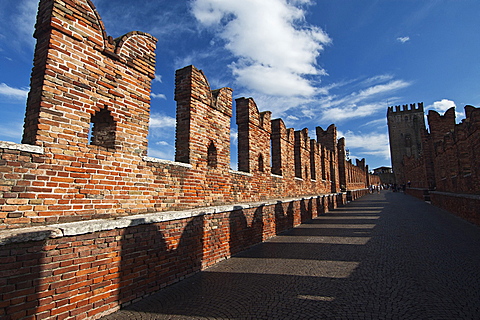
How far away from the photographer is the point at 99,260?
3479 millimetres

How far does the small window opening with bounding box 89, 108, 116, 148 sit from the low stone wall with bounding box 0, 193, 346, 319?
A: 51.4 inches

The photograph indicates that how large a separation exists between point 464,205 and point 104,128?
1374cm

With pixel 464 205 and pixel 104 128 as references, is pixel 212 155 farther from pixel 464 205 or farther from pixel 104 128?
pixel 464 205

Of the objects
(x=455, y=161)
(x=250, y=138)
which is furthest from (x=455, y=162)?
(x=250, y=138)

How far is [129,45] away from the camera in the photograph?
180 inches

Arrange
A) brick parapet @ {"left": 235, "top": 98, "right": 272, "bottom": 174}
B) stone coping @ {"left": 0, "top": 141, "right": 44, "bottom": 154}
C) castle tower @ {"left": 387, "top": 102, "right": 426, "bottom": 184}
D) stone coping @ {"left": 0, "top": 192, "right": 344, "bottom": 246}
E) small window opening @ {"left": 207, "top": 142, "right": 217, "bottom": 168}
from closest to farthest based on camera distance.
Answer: stone coping @ {"left": 0, "top": 192, "right": 344, "bottom": 246} → stone coping @ {"left": 0, "top": 141, "right": 44, "bottom": 154} → small window opening @ {"left": 207, "top": 142, "right": 217, "bottom": 168} → brick parapet @ {"left": 235, "top": 98, "right": 272, "bottom": 174} → castle tower @ {"left": 387, "top": 102, "right": 426, "bottom": 184}

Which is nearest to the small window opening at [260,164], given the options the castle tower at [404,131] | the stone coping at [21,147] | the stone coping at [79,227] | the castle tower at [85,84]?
the stone coping at [79,227]

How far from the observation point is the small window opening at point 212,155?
651cm

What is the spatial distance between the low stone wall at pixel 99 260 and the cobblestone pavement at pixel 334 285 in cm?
27

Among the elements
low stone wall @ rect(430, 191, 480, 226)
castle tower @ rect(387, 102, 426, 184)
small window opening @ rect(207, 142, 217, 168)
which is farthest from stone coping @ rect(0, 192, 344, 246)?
castle tower @ rect(387, 102, 426, 184)

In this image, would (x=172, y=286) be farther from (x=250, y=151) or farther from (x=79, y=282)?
(x=250, y=151)

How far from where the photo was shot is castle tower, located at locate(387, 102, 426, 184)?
64562 millimetres

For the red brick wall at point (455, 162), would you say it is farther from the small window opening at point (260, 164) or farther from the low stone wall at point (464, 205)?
the small window opening at point (260, 164)

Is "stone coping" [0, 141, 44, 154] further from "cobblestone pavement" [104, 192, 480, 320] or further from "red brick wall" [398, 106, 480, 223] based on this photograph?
"red brick wall" [398, 106, 480, 223]
